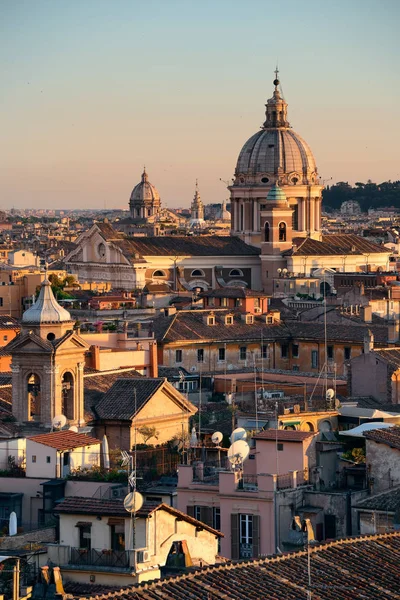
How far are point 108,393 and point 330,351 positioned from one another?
1744 cm

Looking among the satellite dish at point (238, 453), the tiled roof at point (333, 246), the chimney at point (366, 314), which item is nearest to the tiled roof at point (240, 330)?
the chimney at point (366, 314)

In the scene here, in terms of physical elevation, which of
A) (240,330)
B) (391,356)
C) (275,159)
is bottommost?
(391,356)

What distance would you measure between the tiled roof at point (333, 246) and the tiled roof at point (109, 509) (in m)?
59.1

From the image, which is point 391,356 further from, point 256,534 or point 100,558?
point 100,558

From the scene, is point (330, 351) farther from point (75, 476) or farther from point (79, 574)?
point (79, 574)

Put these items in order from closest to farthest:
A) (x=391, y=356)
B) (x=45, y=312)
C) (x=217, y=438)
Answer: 1. (x=217, y=438)
2. (x=45, y=312)
3. (x=391, y=356)

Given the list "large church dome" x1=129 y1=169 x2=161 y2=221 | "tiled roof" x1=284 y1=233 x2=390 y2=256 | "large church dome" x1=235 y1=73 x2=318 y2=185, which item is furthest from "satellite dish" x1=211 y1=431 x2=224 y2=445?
"large church dome" x1=129 y1=169 x2=161 y2=221

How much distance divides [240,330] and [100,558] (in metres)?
30.7

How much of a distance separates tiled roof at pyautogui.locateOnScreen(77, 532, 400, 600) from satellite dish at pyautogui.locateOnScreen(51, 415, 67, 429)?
9854 mm

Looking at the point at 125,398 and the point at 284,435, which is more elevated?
the point at 125,398

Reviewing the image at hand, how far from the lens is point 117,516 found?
790 inches

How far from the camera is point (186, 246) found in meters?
81.7

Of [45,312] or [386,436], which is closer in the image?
[386,436]

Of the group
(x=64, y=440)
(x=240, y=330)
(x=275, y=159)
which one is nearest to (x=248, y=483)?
(x=64, y=440)
